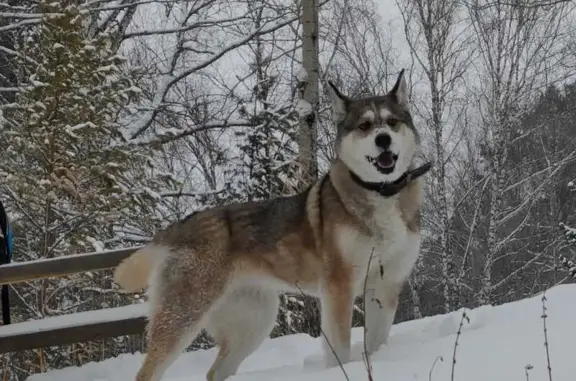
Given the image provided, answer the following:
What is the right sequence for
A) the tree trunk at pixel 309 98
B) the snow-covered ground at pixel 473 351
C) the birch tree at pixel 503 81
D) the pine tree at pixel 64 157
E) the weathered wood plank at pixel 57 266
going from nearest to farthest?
the snow-covered ground at pixel 473 351 → the weathered wood plank at pixel 57 266 → the tree trunk at pixel 309 98 → the pine tree at pixel 64 157 → the birch tree at pixel 503 81

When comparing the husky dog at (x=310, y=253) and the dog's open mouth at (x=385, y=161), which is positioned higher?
the dog's open mouth at (x=385, y=161)

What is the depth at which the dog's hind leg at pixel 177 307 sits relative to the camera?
4.41 m

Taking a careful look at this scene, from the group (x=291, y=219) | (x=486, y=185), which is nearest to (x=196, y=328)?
(x=291, y=219)

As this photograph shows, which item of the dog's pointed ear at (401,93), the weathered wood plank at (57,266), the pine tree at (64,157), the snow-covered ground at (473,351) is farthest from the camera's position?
the pine tree at (64,157)

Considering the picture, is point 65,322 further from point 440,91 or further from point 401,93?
point 440,91

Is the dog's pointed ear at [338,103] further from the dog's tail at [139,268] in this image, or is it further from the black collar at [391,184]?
the dog's tail at [139,268]

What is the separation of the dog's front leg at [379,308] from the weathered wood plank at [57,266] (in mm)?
2358

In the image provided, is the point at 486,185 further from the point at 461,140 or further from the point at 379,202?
the point at 379,202

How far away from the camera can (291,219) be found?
4742 mm

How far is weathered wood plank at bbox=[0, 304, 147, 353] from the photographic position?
6047 mm

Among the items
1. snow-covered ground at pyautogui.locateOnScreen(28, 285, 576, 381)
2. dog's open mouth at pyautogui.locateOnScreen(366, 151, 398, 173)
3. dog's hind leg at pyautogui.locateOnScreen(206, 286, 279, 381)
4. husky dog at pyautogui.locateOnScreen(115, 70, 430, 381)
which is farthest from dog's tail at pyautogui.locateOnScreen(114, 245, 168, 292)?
dog's open mouth at pyautogui.locateOnScreen(366, 151, 398, 173)

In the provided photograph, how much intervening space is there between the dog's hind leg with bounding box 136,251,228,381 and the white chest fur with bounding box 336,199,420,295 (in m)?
0.84

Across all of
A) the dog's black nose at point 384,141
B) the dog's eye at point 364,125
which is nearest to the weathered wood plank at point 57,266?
the dog's eye at point 364,125

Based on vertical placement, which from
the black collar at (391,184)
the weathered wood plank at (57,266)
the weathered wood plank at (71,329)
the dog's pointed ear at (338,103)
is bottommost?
the weathered wood plank at (71,329)
